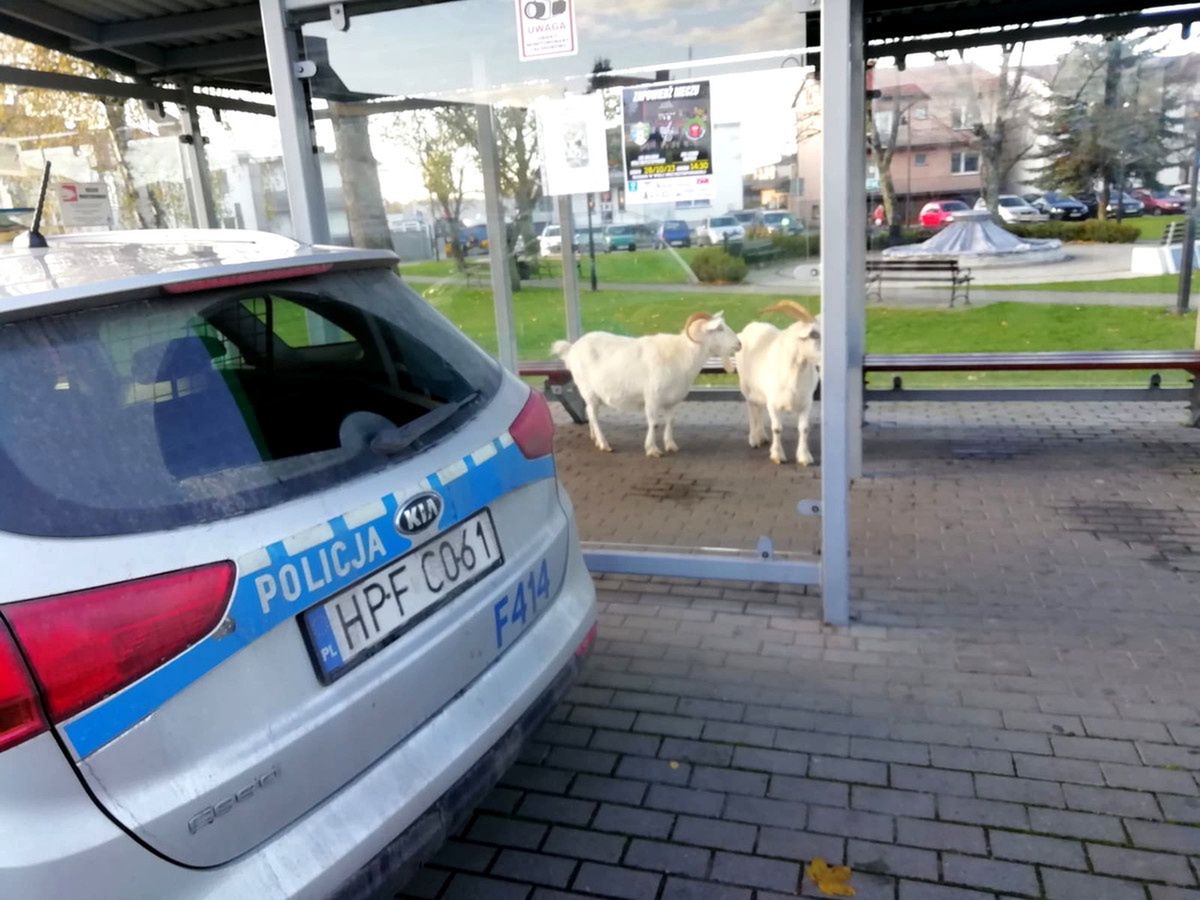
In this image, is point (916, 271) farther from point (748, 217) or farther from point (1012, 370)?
point (748, 217)

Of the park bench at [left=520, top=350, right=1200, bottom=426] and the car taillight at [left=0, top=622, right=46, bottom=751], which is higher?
the car taillight at [left=0, top=622, right=46, bottom=751]

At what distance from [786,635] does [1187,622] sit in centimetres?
173

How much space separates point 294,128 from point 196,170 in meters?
3.80

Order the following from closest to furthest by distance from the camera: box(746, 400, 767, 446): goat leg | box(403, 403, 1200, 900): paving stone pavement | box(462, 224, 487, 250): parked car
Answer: box(403, 403, 1200, 900): paving stone pavement → box(462, 224, 487, 250): parked car → box(746, 400, 767, 446): goat leg

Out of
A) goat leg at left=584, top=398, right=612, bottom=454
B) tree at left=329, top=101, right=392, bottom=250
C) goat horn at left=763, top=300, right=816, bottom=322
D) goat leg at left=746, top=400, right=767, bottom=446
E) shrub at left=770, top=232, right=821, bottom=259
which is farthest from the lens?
goat leg at left=584, top=398, right=612, bottom=454

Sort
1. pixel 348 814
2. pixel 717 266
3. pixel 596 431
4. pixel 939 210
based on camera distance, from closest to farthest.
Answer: pixel 348 814, pixel 717 266, pixel 596 431, pixel 939 210

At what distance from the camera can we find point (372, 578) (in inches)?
80.4

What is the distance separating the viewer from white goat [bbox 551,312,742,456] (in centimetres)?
611

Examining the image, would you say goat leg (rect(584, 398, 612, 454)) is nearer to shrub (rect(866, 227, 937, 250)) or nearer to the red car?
shrub (rect(866, 227, 937, 250))

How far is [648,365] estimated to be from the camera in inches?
250

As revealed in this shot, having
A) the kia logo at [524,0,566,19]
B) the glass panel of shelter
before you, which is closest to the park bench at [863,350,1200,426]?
the glass panel of shelter

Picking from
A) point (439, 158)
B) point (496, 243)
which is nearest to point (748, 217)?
point (496, 243)

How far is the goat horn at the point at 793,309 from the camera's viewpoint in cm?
513

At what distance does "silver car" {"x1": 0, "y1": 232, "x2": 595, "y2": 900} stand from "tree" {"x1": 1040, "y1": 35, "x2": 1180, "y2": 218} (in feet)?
21.1
